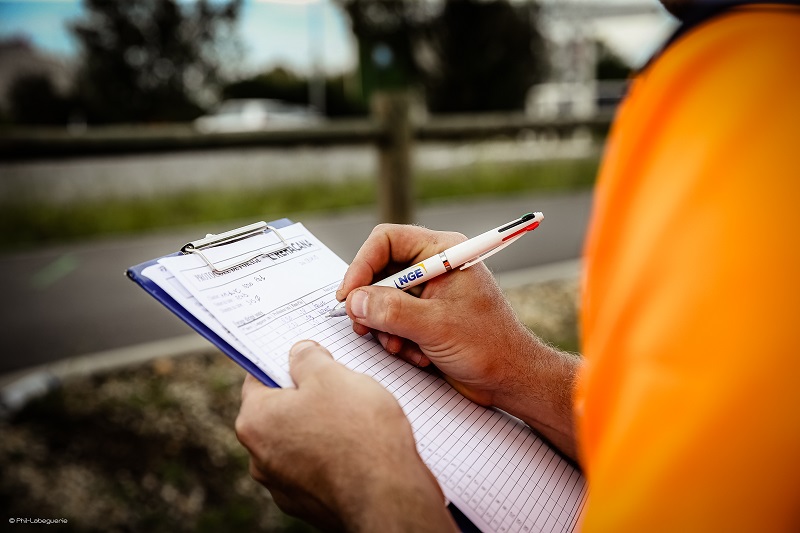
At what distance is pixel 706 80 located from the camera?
0.57 m

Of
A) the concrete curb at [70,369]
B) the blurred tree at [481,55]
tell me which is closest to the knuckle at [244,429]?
the concrete curb at [70,369]

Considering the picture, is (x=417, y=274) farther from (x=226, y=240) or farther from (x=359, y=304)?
(x=226, y=240)

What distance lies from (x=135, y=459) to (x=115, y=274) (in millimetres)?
3997

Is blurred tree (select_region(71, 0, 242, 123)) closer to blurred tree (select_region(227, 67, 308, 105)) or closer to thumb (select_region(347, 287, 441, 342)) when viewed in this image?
thumb (select_region(347, 287, 441, 342))

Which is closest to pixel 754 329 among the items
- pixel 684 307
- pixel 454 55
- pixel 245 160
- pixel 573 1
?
pixel 684 307

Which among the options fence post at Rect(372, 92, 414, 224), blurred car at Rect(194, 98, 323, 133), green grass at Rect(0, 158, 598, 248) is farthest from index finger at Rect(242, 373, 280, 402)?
blurred car at Rect(194, 98, 323, 133)

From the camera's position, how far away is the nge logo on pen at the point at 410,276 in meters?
1.12

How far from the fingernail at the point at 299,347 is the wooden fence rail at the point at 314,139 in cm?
224

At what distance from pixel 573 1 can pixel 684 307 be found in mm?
16183

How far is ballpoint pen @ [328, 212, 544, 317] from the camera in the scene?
1093 millimetres

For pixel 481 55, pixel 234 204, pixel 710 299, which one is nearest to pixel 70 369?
pixel 710 299

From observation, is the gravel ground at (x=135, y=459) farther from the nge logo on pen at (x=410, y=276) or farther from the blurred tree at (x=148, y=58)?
the blurred tree at (x=148, y=58)

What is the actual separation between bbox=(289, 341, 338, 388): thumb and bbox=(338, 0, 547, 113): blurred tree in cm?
1345

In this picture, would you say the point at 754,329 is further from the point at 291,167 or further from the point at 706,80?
the point at 291,167
